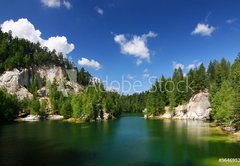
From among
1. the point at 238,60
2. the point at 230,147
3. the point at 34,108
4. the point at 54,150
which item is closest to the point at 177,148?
the point at 230,147

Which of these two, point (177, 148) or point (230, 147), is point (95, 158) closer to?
point (177, 148)

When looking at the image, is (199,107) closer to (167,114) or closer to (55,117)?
(167,114)

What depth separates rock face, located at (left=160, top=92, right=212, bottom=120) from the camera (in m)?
112

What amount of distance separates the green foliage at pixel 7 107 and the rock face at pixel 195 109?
273ft

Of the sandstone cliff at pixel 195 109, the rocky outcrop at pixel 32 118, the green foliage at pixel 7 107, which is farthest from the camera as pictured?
the rocky outcrop at pixel 32 118

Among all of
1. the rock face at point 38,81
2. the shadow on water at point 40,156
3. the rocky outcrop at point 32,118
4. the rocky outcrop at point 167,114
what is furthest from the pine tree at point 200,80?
the rock face at point 38,81

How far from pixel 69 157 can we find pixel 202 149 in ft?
78.3

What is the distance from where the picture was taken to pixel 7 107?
369ft

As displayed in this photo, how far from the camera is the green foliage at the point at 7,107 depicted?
107794mm

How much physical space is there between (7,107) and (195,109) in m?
96.7

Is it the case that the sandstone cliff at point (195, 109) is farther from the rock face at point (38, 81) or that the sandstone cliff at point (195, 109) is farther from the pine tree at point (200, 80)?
the rock face at point (38, 81)

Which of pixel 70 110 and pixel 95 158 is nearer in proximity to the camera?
pixel 95 158

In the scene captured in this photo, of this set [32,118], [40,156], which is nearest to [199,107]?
[32,118]

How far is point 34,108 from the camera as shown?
126125mm
